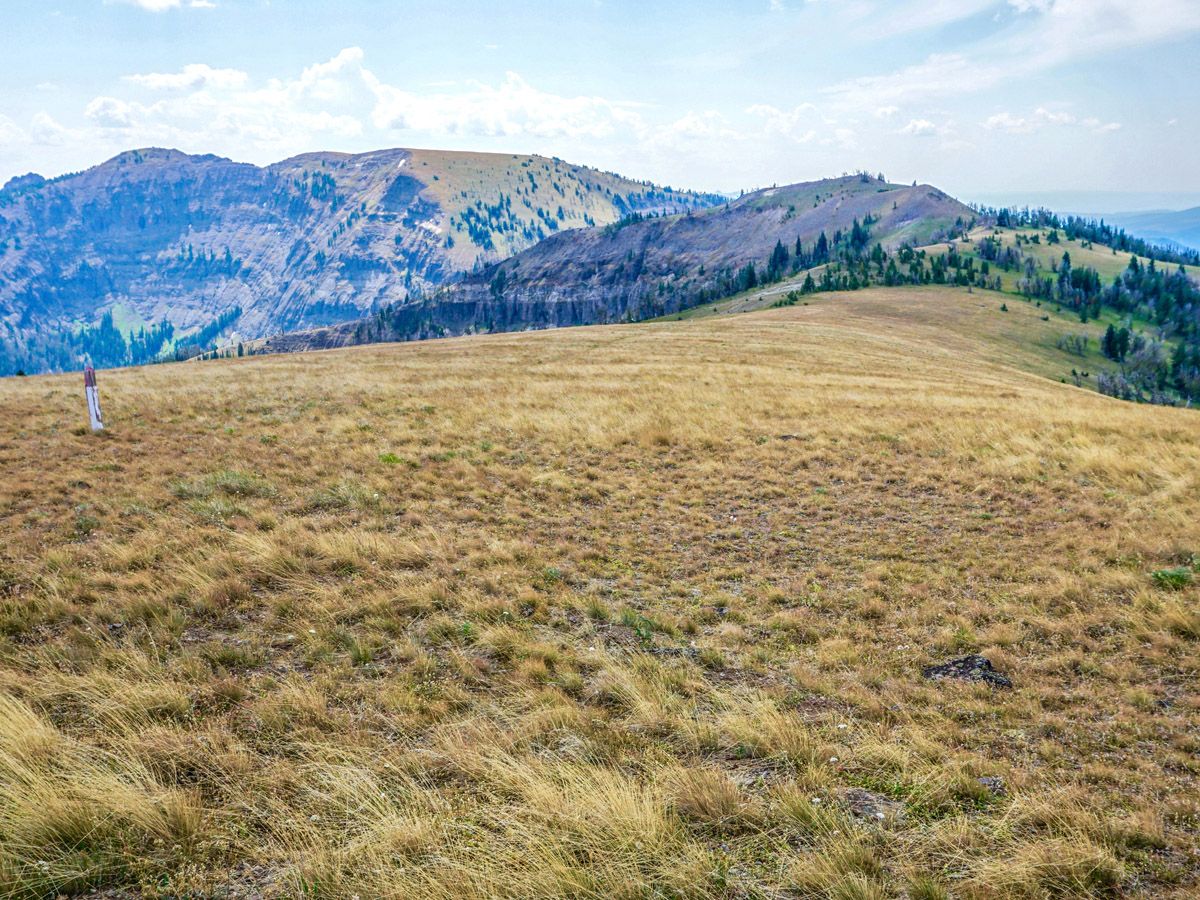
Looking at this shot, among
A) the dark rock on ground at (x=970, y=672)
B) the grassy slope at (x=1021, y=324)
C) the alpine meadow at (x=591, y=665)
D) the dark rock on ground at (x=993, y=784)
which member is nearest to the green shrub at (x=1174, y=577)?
the alpine meadow at (x=591, y=665)

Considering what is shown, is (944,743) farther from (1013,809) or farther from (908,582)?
(908,582)

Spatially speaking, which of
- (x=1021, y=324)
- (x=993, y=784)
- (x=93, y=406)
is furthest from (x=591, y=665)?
(x=1021, y=324)

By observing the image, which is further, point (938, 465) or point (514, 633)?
point (938, 465)

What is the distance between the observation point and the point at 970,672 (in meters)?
7.42

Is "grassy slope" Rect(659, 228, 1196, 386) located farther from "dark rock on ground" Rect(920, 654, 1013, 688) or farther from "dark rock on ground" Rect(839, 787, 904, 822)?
"dark rock on ground" Rect(839, 787, 904, 822)

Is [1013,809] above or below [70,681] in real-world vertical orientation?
below

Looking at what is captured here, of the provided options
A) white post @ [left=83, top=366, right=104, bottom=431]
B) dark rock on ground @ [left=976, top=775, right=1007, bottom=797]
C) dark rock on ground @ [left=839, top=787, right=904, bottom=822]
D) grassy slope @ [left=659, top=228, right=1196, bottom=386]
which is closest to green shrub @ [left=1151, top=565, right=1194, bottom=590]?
dark rock on ground @ [left=976, top=775, right=1007, bottom=797]

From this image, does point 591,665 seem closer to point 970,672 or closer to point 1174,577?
point 970,672

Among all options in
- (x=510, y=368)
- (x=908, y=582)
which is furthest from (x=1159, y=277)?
(x=908, y=582)

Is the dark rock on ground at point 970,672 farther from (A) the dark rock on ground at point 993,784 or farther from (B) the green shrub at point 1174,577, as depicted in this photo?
(B) the green shrub at point 1174,577

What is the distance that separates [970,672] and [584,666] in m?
4.75

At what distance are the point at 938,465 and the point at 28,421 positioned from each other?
26162mm

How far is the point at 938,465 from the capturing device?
16531 mm

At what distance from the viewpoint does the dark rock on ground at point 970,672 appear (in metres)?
7.22
